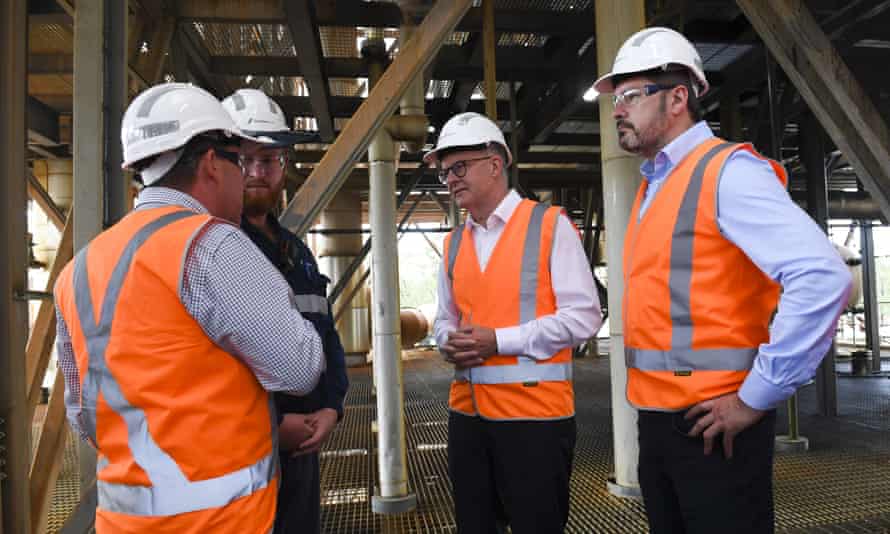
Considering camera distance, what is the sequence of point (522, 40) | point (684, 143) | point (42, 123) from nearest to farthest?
point (684, 143) < point (42, 123) < point (522, 40)

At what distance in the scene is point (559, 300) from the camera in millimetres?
2383

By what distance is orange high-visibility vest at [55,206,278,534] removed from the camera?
1.37 metres

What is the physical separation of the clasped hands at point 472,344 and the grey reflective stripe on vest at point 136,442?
106cm

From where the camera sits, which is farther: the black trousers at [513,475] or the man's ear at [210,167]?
the black trousers at [513,475]

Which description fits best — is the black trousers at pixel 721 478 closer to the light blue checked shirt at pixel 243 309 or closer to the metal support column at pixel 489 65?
the light blue checked shirt at pixel 243 309

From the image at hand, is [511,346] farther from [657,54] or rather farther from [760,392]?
[657,54]

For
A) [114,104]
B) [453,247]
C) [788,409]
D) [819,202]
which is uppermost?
[819,202]

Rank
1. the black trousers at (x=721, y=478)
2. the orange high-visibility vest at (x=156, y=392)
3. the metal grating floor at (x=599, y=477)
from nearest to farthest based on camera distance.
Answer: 1. the orange high-visibility vest at (x=156, y=392)
2. the black trousers at (x=721, y=478)
3. the metal grating floor at (x=599, y=477)

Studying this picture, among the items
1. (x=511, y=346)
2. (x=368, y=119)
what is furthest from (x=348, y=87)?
(x=511, y=346)

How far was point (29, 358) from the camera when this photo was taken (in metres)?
3.28

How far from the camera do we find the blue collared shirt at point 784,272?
1.53 m

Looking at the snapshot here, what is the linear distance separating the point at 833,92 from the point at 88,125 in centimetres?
372

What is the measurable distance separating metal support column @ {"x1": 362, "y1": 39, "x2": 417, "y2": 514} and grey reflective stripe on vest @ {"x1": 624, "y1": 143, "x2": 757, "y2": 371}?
2.87 meters

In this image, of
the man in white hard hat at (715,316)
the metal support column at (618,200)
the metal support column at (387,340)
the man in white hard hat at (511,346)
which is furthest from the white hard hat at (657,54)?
the metal support column at (387,340)
